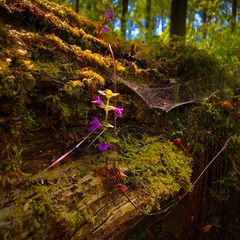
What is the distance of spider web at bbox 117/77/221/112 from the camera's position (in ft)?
9.62

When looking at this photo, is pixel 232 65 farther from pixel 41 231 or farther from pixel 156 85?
pixel 41 231

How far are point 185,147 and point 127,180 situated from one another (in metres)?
1.14

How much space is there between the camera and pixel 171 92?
3408 mm

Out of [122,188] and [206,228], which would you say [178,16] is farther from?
[122,188]

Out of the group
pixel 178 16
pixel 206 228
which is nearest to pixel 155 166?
pixel 206 228

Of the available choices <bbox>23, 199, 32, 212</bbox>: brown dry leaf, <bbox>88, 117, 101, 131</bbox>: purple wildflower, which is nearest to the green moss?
<bbox>88, 117, 101, 131</bbox>: purple wildflower

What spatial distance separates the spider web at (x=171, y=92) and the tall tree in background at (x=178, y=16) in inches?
62.0

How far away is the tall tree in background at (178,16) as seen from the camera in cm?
500

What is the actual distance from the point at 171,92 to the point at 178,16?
2268mm

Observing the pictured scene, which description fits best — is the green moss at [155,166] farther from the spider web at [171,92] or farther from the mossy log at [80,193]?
the spider web at [171,92]

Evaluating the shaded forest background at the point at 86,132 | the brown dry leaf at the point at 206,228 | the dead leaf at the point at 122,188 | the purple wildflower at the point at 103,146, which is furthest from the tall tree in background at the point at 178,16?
the dead leaf at the point at 122,188

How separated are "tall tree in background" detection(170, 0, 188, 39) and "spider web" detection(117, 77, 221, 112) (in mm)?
1575

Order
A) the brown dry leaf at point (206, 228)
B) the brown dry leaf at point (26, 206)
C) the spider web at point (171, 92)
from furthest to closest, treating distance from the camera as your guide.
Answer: the brown dry leaf at point (206, 228), the spider web at point (171, 92), the brown dry leaf at point (26, 206)

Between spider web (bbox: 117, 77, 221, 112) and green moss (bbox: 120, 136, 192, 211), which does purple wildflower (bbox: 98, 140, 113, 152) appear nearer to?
green moss (bbox: 120, 136, 192, 211)
